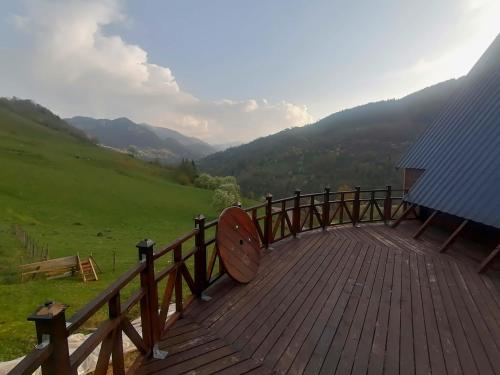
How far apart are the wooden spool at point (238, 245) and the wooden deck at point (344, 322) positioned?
0.94 ft

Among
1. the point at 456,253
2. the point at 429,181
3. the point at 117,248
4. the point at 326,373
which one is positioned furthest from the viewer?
the point at 117,248

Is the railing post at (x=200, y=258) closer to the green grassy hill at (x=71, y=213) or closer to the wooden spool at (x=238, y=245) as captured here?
the wooden spool at (x=238, y=245)

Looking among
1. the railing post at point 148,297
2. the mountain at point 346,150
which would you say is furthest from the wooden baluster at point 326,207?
the mountain at point 346,150

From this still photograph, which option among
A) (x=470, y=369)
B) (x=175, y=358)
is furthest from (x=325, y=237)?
(x=175, y=358)

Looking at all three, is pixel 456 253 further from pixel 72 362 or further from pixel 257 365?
pixel 72 362

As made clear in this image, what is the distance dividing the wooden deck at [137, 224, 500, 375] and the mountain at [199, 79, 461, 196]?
179 feet

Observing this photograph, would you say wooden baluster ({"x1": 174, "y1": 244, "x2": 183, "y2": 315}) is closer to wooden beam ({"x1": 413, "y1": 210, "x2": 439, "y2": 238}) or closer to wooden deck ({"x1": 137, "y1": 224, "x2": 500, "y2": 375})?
wooden deck ({"x1": 137, "y1": 224, "x2": 500, "y2": 375})

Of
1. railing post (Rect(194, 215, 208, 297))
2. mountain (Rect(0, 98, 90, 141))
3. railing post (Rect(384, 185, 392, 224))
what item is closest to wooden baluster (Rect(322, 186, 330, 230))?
railing post (Rect(384, 185, 392, 224))

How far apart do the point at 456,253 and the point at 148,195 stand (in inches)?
1332

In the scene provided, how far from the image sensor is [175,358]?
3.79 meters

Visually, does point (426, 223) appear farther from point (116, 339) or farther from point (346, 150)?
point (346, 150)

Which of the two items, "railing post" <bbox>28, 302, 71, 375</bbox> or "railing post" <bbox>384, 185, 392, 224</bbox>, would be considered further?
"railing post" <bbox>384, 185, 392, 224</bbox>

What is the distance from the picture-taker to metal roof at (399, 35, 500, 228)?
7.51 metres

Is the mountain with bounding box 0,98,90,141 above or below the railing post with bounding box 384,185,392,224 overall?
above
